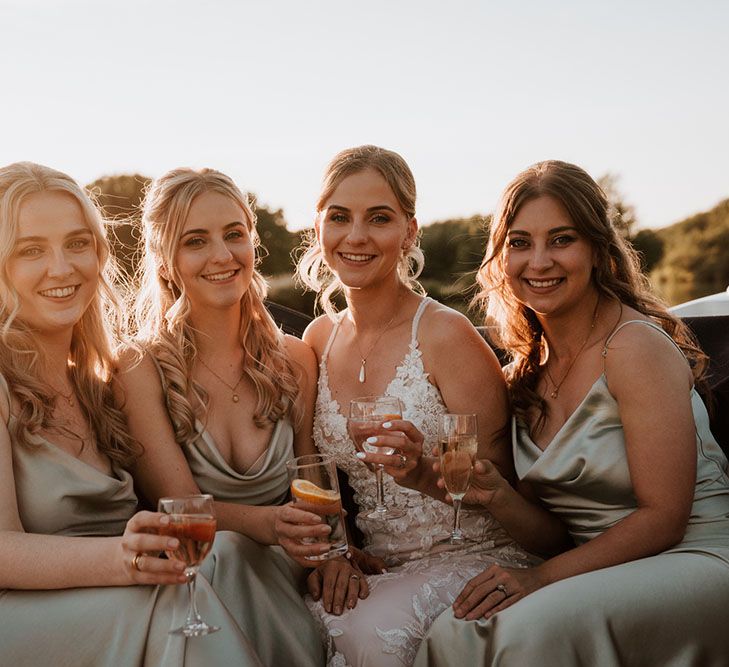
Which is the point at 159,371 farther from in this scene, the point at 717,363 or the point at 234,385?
the point at 717,363

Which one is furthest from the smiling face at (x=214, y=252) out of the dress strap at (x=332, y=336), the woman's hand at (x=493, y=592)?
the woman's hand at (x=493, y=592)

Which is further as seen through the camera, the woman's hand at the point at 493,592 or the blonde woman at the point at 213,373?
the blonde woman at the point at 213,373

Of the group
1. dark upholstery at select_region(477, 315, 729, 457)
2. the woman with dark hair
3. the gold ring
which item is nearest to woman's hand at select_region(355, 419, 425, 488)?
the woman with dark hair

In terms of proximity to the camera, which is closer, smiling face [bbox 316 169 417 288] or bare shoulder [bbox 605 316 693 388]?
bare shoulder [bbox 605 316 693 388]

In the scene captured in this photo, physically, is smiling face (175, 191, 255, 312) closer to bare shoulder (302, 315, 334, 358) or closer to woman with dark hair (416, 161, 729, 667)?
bare shoulder (302, 315, 334, 358)

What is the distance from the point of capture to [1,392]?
3213 millimetres

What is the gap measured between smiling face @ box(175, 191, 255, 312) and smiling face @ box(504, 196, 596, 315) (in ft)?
3.89

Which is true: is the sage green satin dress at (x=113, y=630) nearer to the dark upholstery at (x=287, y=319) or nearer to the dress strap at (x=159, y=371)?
the dress strap at (x=159, y=371)

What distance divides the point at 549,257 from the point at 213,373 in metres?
1.57

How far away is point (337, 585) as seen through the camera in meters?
3.54

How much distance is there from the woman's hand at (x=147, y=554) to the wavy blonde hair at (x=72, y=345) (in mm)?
757

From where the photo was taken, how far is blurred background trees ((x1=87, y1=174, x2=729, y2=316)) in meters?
13.2

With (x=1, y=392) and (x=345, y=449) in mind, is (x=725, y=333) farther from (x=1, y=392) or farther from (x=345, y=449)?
(x=1, y=392)

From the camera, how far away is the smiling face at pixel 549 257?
3.58m
